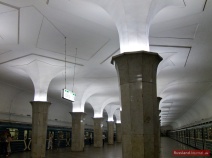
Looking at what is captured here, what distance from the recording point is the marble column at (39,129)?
14613 millimetres

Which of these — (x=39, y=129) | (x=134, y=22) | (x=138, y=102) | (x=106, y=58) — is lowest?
(x=39, y=129)

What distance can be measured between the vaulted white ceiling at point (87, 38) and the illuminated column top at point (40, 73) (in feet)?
1.60

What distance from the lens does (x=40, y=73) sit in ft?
48.6

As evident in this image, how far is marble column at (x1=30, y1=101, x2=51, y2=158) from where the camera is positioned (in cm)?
1461

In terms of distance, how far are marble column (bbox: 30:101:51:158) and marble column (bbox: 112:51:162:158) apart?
32.7 ft

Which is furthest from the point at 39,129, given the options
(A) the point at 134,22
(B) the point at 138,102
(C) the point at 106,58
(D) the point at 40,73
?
(A) the point at 134,22

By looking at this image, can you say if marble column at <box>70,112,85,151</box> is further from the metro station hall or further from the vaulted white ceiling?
the vaulted white ceiling

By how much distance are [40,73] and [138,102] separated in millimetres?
10111

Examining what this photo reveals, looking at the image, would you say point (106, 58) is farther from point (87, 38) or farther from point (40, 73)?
point (40, 73)

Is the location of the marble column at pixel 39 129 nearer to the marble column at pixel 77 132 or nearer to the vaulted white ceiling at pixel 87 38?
the vaulted white ceiling at pixel 87 38

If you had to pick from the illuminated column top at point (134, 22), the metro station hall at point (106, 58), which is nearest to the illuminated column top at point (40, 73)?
the metro station hall at point (106, 58)

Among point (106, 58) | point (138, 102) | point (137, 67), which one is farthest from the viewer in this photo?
point (106, 58)

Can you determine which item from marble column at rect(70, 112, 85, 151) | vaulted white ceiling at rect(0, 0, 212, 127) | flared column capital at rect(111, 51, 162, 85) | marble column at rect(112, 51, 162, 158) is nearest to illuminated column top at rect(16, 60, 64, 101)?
vaulted white ceiling at rect(0, 0, 212, 127)

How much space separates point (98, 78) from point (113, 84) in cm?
280
